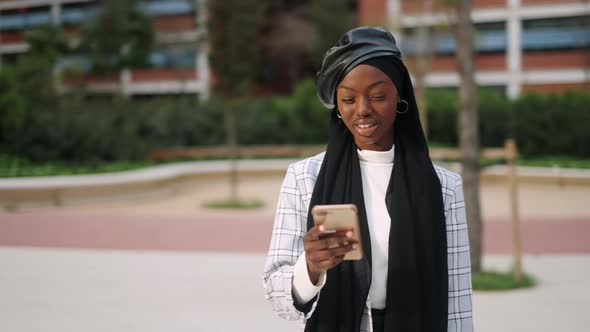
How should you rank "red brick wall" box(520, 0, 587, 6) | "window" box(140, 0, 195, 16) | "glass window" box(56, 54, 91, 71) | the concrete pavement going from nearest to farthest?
the concrete pavement
"red brick wall" box(520, 0, 587, 6)
"glass window" box(56, 54, 91, 71)
"window" box(140, 0, 195, 16)

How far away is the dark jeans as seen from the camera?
2223 mm

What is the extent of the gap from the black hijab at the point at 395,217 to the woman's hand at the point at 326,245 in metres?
0.25

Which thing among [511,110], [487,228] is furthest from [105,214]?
[511,110]

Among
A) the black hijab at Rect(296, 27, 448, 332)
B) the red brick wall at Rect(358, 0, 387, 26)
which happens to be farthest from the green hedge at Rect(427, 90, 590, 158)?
the black hijab at Rect(296, 27, 448, 332)

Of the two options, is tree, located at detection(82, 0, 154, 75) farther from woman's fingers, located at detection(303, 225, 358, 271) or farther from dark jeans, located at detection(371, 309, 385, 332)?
woman's fingers, located at detection(303, 225, 358, 271)

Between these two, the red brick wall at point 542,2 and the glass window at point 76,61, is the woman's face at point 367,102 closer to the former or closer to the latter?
the red brick wall at point 542,2

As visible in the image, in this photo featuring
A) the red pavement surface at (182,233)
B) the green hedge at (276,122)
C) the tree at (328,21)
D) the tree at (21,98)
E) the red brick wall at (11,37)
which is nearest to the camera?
the red pavement surface at (182,233)

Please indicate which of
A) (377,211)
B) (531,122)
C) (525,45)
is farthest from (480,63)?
(377,211)

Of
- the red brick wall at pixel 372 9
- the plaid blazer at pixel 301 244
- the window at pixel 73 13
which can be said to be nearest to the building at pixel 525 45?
the red brick wall at pixel 372 9

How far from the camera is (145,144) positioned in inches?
836

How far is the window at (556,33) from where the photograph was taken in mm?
32094

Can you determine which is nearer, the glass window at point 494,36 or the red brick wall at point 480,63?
the glass window at point 494,36

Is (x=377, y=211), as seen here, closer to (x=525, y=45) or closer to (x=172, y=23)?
(x=525, y=45)

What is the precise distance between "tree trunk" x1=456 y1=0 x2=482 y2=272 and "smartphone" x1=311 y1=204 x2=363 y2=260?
5417 mm
